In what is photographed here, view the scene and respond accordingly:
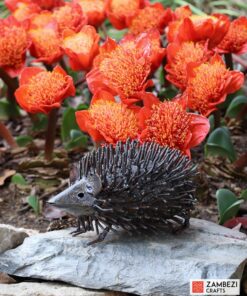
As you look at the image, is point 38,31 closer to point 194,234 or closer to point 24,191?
point 24,191

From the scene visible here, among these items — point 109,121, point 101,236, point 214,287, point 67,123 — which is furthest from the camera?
point 67,123

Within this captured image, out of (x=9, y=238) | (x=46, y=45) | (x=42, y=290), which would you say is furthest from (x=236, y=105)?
(x=42, y=290)

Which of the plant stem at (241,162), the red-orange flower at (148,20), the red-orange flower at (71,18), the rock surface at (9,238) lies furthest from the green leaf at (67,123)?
the rock surface at (9,238)

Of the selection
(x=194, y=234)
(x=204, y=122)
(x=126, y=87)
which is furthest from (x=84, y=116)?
(x=194, y=234)

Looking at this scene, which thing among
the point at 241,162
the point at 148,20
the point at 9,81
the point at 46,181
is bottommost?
the point at 46,181

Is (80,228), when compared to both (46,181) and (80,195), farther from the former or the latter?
(46,181)

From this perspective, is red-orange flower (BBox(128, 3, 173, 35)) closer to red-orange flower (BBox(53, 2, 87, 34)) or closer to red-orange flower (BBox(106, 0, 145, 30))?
red-orange flower (BBox(106, 0, 145, 30))

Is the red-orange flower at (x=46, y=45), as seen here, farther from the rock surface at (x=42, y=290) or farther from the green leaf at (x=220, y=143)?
the rock surface at (x=42, y=290)
